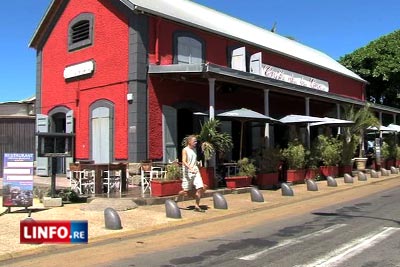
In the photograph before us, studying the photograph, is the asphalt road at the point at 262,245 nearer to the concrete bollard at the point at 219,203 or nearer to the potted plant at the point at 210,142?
the concrete bollard at the point at 219,203

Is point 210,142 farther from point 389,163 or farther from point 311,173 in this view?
point 389,163

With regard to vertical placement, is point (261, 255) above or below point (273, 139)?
below

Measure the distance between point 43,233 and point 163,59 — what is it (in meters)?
15.9

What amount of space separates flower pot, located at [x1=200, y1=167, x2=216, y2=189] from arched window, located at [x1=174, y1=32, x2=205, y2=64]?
491 cm

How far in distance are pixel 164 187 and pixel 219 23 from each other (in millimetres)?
12323

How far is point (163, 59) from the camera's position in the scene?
18.8 meters

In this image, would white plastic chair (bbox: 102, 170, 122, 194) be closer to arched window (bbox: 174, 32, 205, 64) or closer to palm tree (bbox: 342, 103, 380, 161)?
arched window (bbox: 174, 32, 205, 64)

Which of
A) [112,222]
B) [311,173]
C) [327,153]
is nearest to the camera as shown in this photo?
[112,222]

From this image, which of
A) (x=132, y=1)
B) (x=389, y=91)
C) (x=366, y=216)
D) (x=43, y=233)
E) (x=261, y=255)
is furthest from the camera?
(x=389, y=91)

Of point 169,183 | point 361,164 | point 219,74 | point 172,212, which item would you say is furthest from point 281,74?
point 172,212

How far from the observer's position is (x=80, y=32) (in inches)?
833

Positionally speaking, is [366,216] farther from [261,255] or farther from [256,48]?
[256,48]

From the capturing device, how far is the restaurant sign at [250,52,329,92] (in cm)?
2303

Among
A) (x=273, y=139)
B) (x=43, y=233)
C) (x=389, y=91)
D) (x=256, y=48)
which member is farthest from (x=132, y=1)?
(x=389, y=91)
